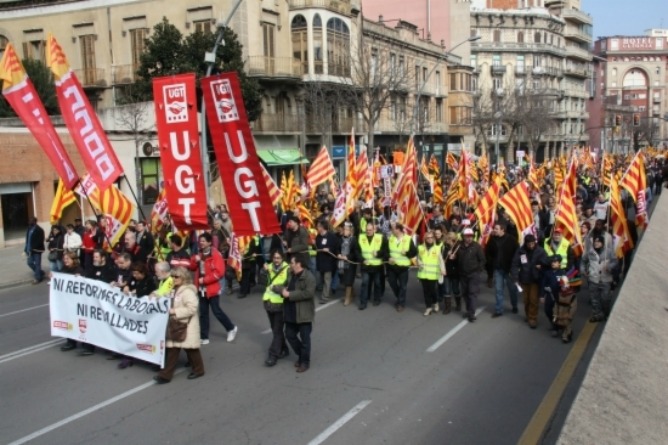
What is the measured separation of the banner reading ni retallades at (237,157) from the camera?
27.9 ft

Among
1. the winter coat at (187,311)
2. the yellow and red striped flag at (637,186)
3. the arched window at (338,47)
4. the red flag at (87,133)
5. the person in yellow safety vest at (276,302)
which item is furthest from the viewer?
the arched window at (338,47)

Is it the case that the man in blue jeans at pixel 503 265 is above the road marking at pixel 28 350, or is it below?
above

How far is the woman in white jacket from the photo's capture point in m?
8.10

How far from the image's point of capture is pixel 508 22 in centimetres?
8331

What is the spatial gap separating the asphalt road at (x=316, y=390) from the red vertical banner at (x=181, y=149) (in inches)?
82.3

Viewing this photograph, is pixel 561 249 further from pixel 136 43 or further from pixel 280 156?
pixel 136 43

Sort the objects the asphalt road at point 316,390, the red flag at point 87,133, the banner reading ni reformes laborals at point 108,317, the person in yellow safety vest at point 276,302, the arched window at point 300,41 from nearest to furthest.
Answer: the asphalt road at point 316,390, the banner reading ni reformes laborals at point 108,317, the person in yellow safety vest at point 276,302, the red flag at point 87,133, the arched window at point 300,41

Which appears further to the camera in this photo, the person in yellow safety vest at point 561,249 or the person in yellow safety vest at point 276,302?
the person in yellow safety vest at point 561,249

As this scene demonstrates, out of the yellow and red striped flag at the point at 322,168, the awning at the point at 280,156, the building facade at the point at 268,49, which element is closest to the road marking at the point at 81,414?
the yellow and red striped flag at the point at 322,168

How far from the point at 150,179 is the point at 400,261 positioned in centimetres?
1933

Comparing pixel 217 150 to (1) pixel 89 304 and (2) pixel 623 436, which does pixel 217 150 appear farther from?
(2) pixel 623 436

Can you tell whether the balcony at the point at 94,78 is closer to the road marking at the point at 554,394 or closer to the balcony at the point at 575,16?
the road marking at the point at 554,394

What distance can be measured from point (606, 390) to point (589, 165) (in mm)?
32773

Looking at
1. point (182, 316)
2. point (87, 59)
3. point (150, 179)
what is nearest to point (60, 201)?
point (182, 316)
